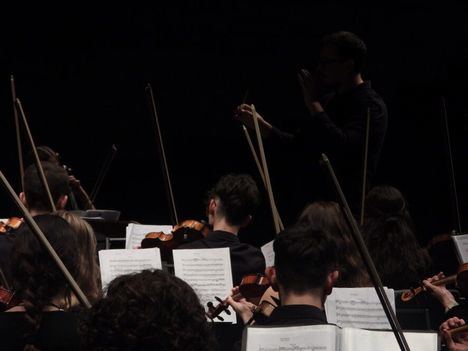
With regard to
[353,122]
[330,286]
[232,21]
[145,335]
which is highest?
[232,21]

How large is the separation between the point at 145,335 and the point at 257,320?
1591 mm

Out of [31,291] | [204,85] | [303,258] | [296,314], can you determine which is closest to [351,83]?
[303,258]

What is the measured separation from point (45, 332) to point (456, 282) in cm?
162

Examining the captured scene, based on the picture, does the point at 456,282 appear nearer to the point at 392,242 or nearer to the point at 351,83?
the point at 392,242

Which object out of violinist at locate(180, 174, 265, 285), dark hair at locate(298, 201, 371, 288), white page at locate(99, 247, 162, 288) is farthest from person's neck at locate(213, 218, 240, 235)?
white page at locate(99, 247, 162, 288)

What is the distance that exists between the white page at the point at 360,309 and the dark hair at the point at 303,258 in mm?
103

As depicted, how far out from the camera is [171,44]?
6219 millimetres

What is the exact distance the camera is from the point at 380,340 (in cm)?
234

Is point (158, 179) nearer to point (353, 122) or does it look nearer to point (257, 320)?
point (353, 122)

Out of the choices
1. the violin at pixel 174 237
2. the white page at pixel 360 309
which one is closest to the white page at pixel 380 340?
the white page at pixel 360 309

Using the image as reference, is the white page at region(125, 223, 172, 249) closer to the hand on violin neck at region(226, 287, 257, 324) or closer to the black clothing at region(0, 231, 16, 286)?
the black clothing at region(0, 231, 16, 286)

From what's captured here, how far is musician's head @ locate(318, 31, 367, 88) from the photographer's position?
13.1 ft

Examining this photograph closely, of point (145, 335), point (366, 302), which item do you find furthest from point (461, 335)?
point (145, 335)

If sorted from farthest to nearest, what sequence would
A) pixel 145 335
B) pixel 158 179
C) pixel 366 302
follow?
pixel 158 179
pixel 366 302
pixel 145 335
